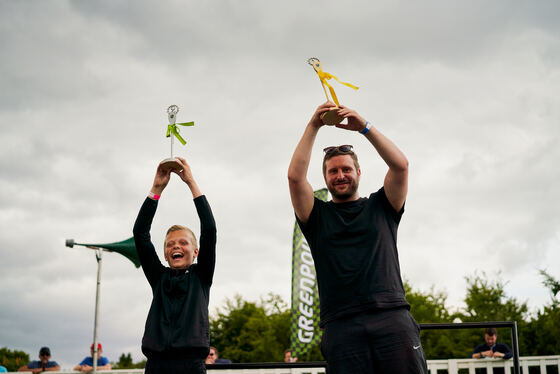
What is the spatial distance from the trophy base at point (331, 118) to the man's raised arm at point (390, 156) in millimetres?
41

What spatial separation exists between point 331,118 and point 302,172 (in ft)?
1.06

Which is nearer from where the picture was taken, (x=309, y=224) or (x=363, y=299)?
(x=363, y=299)

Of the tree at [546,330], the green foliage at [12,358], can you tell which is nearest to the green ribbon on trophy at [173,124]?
the tree at [546,330]

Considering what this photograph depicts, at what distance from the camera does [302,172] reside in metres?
2.71

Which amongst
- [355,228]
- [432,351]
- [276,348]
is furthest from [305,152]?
[276,348]

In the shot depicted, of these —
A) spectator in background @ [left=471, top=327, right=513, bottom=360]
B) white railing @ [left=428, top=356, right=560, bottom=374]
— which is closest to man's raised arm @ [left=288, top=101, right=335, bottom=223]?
white railing @ [left=428, top=356, right=560, bottom=374]

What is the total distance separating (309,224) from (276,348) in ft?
75.7

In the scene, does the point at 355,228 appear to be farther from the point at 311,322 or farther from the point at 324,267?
the point at 311,322

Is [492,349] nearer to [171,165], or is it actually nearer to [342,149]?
[342,149]

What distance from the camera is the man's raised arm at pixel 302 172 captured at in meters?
2.70

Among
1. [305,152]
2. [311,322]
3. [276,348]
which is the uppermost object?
[305,152]

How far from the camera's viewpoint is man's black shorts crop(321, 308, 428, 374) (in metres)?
2.30

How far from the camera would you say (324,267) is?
101 inches

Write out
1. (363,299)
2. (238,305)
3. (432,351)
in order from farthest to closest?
(238,305), (432,351), (363,299)
